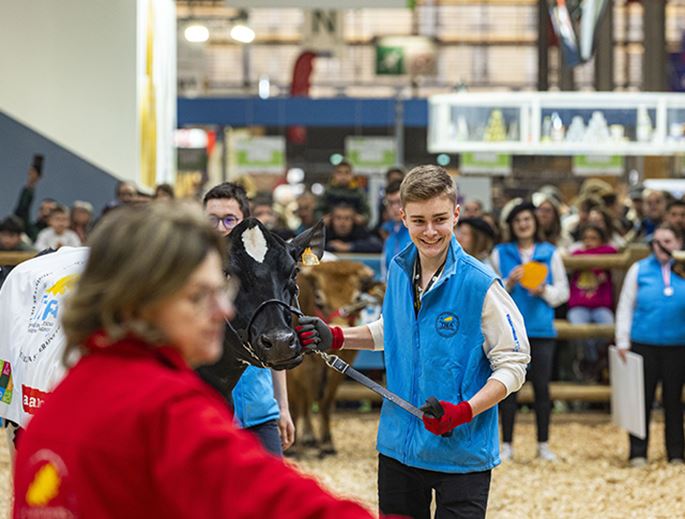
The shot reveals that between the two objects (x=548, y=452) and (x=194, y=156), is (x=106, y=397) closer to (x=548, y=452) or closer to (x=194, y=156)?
(x=548, y=452)

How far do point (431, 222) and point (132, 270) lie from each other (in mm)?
2073

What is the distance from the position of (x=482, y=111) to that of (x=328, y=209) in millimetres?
4723

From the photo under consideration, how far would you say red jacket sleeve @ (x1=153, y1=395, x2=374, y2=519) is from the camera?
70.5 inches

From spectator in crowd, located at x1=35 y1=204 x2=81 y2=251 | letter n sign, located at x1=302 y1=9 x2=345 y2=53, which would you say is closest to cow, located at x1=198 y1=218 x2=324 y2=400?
spectator in crowd, located at x1=35 y1=204 x2=81 y2=251

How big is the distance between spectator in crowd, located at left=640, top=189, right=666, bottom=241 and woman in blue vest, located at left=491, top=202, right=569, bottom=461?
3.30m

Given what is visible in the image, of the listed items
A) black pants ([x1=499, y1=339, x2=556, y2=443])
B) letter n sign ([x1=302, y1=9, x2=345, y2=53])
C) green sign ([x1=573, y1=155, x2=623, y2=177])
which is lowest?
black pants ([x1=499, y1=339, x2=556, y2=443])

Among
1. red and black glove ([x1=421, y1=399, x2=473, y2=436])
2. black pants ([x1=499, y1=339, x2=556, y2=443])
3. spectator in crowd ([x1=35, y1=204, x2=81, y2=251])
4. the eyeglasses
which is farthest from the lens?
spectator in crowd ([x1=35, y1=204, x2=81, y2=251])

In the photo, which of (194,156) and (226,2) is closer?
(226,2)

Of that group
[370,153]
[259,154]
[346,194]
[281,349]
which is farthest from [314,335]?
[370,153]

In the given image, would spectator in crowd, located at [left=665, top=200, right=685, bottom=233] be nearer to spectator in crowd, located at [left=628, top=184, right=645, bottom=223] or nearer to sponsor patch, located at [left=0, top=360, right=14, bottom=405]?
spectator in crowd, located at [left=628, top=184, right=645, bottom=223]

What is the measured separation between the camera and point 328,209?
11570mm

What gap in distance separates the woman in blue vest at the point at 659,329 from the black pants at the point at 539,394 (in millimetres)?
518

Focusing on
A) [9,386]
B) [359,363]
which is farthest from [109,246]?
[359,363]

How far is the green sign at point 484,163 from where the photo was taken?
21.7 m
